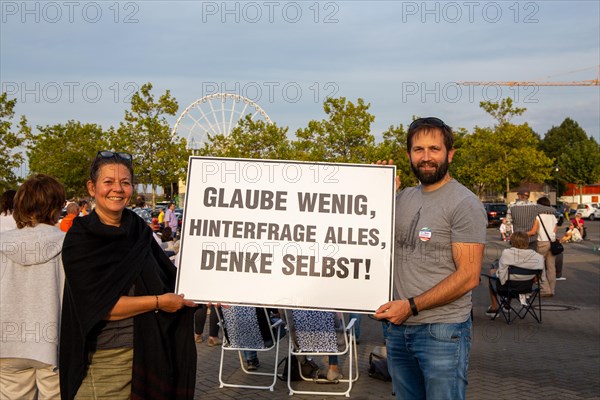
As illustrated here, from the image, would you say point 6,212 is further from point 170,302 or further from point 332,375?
point 170,302

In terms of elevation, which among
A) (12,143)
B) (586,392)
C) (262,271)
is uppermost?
(12,143)

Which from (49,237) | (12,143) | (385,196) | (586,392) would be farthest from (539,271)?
(12,143)

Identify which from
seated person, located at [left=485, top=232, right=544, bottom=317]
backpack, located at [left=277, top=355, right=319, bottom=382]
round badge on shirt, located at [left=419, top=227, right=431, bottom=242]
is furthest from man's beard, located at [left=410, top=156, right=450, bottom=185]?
seated person, located at [left=485, top=232, right=544, bottom=317]

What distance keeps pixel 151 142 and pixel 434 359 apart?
41.6 m

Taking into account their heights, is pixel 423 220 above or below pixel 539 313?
above

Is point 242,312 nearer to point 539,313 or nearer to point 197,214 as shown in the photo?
point 197,214

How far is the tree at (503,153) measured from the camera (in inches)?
2189

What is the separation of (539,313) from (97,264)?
32.1ft

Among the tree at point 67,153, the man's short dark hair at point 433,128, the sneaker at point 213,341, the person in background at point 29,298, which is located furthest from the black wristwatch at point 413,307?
the tree at point 67,153

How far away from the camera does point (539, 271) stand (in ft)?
36.6

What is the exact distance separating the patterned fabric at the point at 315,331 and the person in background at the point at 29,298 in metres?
3.25

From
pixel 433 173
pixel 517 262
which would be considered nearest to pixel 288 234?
pixel 433 173

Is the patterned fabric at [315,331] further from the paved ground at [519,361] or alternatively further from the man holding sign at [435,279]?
the man holding sign at [435,279]

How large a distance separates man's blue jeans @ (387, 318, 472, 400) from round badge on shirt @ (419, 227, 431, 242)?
436mm
